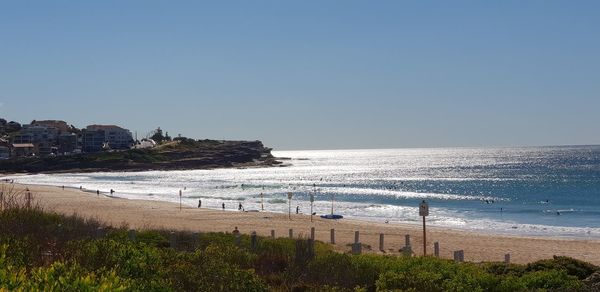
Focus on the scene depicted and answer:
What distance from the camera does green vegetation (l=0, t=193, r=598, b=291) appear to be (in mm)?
7054

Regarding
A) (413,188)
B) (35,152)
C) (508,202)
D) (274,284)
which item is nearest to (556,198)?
(508,202)

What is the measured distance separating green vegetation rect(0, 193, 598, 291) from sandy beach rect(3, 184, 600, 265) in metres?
8.51

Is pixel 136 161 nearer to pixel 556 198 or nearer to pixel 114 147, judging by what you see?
pixel 114 147

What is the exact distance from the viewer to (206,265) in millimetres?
9031

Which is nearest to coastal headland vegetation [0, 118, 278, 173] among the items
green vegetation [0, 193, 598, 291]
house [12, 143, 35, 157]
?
house [12, 143, 35, 157]

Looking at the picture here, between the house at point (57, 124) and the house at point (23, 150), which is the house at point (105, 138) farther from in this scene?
the house at point (23, 150)

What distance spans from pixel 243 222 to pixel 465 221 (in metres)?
17.4

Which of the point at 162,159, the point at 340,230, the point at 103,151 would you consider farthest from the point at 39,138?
the point at 340,230

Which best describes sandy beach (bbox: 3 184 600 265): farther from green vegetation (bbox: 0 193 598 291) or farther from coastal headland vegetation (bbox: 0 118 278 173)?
coastal headland vegetation (bbox: 0 118 278 173)

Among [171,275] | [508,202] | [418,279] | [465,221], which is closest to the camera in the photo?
[171,275]

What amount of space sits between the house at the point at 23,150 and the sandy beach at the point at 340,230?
99.8 meters

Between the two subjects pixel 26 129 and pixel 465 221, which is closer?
pixel 465 221

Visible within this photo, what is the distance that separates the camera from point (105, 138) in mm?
169625

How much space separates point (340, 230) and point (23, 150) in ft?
424
